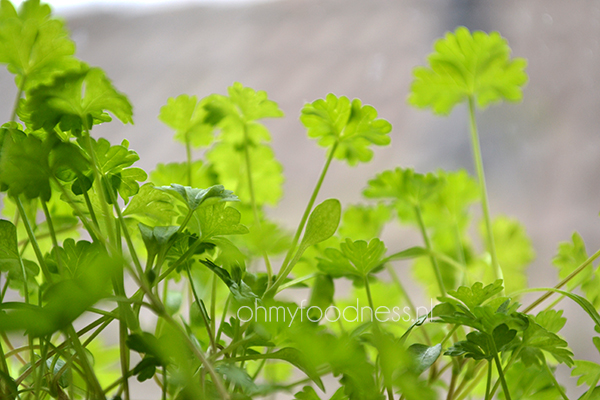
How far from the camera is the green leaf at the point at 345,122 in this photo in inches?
21.1

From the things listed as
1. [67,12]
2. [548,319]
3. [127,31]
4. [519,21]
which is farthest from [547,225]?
[67,12]

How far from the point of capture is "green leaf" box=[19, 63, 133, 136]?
40cm

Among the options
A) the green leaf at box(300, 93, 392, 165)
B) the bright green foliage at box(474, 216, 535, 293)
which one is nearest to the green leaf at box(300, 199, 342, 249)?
the green leaf at box(300, 93, 392, 165)

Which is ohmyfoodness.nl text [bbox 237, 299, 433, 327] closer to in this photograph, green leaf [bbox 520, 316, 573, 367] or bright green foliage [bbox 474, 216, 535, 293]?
green leaf [bbox 520, 316, 573, 367]

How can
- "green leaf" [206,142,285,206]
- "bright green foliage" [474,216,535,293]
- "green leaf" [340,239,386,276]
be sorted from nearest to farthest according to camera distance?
"green leaf" [340,239,386,276] → "green leaf" [206,142,285,206] → "bright green foliage" [474,216,535,293]

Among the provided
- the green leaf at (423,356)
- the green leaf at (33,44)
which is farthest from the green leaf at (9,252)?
the green leaf at (423,356)

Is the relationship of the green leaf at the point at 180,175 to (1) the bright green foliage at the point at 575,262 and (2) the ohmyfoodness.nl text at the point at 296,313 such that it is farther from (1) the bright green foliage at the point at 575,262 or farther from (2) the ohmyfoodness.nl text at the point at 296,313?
(1) the bright green foliage at the point at 575,262

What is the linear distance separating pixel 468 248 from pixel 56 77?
77cm

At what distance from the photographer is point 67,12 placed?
1378mm

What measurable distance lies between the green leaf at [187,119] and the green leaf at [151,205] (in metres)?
0.16

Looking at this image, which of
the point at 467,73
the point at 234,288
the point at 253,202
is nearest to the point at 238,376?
the point at 234,288

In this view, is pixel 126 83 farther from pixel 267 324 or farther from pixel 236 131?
pixel 267 324

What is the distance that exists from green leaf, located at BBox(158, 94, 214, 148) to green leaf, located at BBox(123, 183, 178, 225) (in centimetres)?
16

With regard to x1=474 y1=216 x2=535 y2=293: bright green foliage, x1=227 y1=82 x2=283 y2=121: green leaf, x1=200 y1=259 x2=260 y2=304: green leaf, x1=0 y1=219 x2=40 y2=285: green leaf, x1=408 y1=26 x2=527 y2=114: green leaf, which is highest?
x1=408 y1=26 x2=527 y2=114: green leaf
